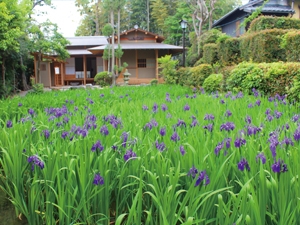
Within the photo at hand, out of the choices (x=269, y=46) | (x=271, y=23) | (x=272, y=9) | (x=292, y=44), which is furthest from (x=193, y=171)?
(x=272, y=9)

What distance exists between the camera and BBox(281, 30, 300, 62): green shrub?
295 inches

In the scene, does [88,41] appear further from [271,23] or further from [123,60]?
[271,23]

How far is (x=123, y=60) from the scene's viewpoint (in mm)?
23906

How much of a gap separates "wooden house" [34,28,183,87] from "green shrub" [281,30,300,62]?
14.2 meters

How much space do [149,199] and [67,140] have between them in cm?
78

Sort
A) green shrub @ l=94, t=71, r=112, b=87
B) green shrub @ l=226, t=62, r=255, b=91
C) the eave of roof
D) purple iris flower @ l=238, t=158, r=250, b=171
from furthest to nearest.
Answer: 1. the eave of roof
2. green shrub @ l=94, t=71, r=112, b=87
3. green shrub @ l=226, t=62, r=255, b=91
4. purple iris flower @ l=238, t=158, r=250, b=171

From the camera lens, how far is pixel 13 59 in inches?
569

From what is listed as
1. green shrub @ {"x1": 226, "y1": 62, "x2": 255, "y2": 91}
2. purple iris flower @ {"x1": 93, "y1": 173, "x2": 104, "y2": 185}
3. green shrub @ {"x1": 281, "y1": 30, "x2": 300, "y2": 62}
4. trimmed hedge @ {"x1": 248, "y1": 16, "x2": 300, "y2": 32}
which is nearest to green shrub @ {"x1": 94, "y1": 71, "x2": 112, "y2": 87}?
trimmed hedge @ {"x1": 248, "y1": 16, "x2": 300, "y2": 32}

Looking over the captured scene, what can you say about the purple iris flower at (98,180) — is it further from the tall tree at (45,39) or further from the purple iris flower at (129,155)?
the tall tree at (45,39)

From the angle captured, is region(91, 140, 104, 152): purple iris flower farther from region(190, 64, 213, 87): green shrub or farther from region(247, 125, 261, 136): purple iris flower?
region(190, 64, 213, 87): green shrub

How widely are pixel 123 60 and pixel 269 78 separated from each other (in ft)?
Answer: 62.0

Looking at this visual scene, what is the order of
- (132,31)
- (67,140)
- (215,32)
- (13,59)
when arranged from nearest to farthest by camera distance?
(67,140), (13,59), (215,32), (132,31)

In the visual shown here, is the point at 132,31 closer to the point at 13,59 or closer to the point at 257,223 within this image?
the point at 13,59

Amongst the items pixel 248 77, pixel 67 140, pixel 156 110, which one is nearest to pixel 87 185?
pixel 67 140
